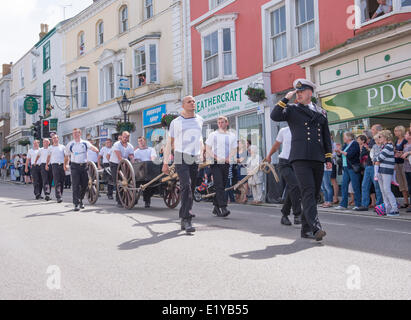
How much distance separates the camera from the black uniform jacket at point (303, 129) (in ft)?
19.0

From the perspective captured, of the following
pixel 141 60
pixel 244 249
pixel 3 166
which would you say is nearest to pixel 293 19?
pixel 141 60

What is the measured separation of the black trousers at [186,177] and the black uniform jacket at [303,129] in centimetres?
177

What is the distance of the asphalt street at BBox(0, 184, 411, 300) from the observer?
3.75 m

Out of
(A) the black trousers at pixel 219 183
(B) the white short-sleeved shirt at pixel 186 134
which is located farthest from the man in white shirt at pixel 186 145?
(A) the black trousers at pixel 219 183

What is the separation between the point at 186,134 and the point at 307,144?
209 cm

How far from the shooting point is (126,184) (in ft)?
34.3

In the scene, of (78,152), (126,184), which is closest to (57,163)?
(78,152)

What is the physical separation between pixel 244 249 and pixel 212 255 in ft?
1.70

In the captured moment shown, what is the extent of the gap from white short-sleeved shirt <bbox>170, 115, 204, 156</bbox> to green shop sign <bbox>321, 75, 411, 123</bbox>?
6763 mm

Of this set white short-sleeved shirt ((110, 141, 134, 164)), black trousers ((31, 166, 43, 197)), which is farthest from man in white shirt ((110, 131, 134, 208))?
black trousers ((31, 166, 43, 197))

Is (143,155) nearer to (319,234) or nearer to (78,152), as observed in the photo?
(78,152)
